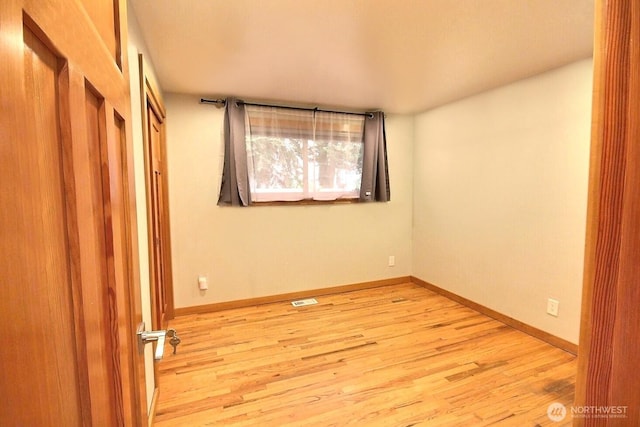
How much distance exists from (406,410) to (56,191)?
1.89m

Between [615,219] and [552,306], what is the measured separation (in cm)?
244

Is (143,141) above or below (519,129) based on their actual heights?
below

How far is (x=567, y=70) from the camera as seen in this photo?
7.12ft

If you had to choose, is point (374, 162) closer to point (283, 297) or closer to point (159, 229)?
point (283, 297)

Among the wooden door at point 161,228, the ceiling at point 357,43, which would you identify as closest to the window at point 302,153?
the ceiling at point 357,43

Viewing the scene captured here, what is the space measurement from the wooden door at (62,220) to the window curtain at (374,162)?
2.94m

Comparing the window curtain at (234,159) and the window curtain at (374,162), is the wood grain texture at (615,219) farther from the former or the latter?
the window curtain at (374,162)

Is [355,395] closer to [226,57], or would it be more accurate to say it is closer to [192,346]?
[192,346]

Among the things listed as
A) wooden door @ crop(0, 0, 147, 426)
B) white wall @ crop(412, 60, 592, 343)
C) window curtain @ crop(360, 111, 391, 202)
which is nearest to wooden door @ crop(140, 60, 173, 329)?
wooden door @ crop(0, 0, 147, 426)

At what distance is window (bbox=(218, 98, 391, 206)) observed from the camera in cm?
295

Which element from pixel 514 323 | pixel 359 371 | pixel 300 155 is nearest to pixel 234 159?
pixel 300 155

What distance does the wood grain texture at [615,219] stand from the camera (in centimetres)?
43

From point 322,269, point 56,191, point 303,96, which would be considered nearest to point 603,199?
A: point 56,191

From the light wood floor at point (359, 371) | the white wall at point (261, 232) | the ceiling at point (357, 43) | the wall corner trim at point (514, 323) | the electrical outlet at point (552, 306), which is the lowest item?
the light wood floor at point (359, 371)
